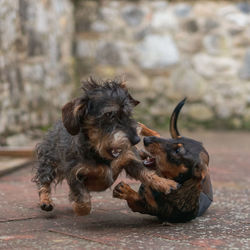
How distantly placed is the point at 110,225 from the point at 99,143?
0.55 m

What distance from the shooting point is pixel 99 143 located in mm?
3205

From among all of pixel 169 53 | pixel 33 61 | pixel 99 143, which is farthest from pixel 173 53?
pixel 99 143

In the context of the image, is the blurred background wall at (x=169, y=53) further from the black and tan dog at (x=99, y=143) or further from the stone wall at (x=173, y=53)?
the black and tan dog at (x=99, y=143)

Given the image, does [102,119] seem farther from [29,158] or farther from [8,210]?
[29,158]

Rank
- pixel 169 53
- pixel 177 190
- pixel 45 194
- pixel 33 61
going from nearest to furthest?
1. pixel 177 190
2. pixel 45 194
3. pixel 33 61
4. pixel 169 53

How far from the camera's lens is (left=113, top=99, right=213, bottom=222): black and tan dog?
11.1 feet

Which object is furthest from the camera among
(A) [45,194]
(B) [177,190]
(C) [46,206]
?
(A) [45,194]

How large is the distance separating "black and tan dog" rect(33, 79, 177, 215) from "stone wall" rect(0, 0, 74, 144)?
311 cm

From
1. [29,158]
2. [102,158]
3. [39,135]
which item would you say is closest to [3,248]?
[102,158]

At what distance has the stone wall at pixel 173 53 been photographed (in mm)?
8688

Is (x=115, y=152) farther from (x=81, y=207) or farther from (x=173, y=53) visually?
(x=173, y=53)

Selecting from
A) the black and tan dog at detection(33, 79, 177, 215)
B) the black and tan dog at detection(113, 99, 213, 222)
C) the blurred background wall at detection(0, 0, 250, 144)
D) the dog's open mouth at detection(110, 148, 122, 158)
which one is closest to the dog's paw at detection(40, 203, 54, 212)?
the black and tan dog at detection(33, 79, 177, 215)

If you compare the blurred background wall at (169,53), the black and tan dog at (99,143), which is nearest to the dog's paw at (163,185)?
the black and tan dog at (99,143)

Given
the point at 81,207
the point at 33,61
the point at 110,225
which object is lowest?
the point at 110,225
